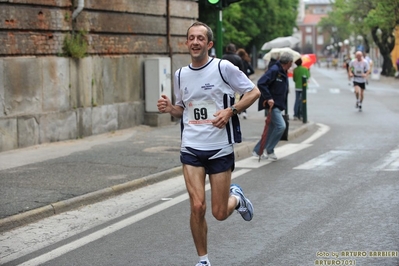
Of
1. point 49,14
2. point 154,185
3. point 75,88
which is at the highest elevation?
point 49,14

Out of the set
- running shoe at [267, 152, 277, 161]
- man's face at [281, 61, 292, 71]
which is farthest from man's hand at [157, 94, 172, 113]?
running shoe at [267, 152, 277, 161]

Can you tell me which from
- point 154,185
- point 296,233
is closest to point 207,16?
point 154,185

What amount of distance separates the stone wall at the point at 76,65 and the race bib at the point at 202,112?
8.39 meters

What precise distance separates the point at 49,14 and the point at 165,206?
725 cm

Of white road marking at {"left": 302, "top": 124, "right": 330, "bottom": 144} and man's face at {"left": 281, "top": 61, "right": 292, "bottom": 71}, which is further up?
man's face at {"left": 281, "top": 61, "right": 292, "bottom": 71}

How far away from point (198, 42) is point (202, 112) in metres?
0.55

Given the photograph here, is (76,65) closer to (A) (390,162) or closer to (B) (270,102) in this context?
(B) (270,102)

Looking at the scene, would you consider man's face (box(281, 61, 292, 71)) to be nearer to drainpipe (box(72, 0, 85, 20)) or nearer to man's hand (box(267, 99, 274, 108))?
man's hand (box(267, 99, 274, 108))

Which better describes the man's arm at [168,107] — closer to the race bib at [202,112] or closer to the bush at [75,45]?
the race bib at [202,112]

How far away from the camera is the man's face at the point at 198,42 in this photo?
6.12 metres

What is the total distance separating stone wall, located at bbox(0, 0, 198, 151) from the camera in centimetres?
1442

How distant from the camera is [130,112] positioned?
1861 cm

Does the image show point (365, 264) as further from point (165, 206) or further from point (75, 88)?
point (75, 88)

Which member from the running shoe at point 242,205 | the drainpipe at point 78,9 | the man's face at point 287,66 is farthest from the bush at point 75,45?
the running shoe at point 242,205
